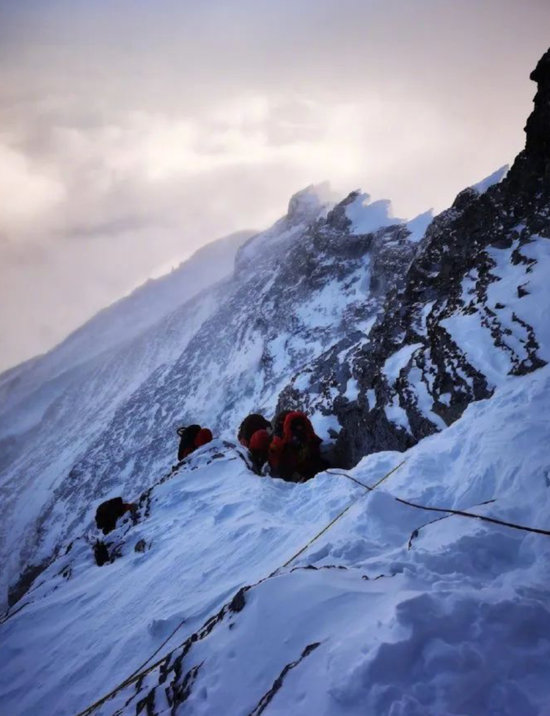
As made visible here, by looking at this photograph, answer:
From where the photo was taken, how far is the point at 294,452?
950 cm

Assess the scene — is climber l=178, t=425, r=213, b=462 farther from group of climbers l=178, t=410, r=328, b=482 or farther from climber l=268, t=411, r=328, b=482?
climber l=268, t=411, r=328, b=482

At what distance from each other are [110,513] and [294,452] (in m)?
5.06

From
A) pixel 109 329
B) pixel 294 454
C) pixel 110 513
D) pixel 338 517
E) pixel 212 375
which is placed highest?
pixel 109 329

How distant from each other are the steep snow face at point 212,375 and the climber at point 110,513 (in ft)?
61.7

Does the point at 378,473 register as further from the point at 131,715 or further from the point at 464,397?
the point at 131,715

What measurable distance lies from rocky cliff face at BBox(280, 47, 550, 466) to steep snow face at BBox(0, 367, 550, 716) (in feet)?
3.67

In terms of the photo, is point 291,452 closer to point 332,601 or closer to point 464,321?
point 464,321

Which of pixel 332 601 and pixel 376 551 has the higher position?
pixel 332 601

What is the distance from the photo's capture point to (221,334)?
50.8 metres

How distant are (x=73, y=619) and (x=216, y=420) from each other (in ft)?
108

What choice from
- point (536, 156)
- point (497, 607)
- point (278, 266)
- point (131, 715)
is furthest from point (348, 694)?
point (278, 266)

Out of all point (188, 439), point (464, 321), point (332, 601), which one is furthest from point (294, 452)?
point (332, 601)

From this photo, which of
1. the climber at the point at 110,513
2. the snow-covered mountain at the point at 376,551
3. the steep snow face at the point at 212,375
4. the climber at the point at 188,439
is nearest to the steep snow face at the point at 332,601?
the snow-covered mountain at the point at 376,551

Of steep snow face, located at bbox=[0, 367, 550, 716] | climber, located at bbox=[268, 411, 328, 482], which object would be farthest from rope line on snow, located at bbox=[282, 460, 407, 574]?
climber, located at bbox=[268, 411, 328, 482]
